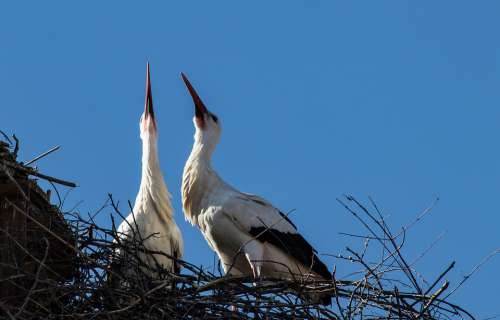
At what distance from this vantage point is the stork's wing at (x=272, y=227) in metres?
6.87

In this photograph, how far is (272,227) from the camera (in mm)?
6930

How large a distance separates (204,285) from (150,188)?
1.97m

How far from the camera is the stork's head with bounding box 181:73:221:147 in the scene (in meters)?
7.51

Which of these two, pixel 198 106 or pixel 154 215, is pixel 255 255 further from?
pixel 198 106

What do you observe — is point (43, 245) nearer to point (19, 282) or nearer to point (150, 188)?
point (19, 282)

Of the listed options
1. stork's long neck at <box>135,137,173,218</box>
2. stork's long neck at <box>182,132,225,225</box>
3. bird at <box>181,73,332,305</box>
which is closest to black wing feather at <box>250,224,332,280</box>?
bird at <box>181,73,332,305</box>

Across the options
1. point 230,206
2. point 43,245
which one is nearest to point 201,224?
point 230,206

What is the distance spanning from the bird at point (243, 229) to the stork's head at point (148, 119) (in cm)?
40

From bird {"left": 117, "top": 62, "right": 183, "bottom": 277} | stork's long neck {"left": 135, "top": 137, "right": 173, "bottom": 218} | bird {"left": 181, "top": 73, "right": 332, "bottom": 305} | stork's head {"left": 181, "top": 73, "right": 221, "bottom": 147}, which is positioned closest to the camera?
bird {"left": 117, "top": 62, "right": 183, "bottom": 277}

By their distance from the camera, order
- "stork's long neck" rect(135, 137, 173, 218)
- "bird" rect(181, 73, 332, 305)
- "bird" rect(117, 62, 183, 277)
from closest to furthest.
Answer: "bird" rect(117, 62, 183, 277) → "bird" rect(181, 73, 332, 305) → "stork's long neck" rect(135, 137, 173, 218)

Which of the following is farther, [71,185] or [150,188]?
[150,188]

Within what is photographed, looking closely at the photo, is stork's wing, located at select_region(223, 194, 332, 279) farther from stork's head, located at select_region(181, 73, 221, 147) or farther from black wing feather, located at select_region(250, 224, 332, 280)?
stork's head, located at select_region(181, 73, 221, 147)

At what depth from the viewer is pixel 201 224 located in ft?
22.9

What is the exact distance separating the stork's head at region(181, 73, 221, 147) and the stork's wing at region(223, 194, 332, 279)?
0.60 metres
